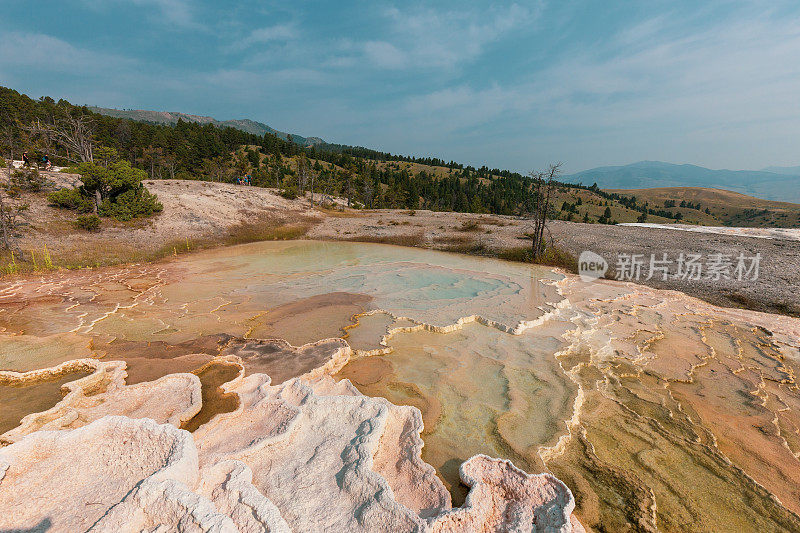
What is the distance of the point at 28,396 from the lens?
6.25m

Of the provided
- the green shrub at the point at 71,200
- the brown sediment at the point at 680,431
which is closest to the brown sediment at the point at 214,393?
the brown sediment at the point at 680,431

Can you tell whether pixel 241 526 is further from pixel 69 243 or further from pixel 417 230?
pixel 417 230

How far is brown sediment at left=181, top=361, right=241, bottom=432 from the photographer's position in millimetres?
5738

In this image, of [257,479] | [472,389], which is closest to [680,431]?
[472,389]

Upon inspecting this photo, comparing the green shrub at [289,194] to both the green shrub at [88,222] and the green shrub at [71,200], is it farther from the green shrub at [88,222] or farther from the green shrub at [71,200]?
the green shrub at [88,222]

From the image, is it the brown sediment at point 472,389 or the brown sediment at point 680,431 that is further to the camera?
the brown sediment at point 472,389

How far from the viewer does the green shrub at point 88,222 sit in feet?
74.3

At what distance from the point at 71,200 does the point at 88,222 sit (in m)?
3.60

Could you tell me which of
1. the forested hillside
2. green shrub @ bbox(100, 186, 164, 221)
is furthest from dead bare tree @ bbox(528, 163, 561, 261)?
green shrub @ bbox(100, 186, 164, 221)

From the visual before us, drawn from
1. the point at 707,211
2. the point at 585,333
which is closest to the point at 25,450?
the point at 585,333

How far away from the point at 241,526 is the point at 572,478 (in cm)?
444

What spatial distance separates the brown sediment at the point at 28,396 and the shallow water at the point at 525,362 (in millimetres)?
78

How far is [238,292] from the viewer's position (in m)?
12.9

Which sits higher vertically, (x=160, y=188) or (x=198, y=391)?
(x=160, y=188)
